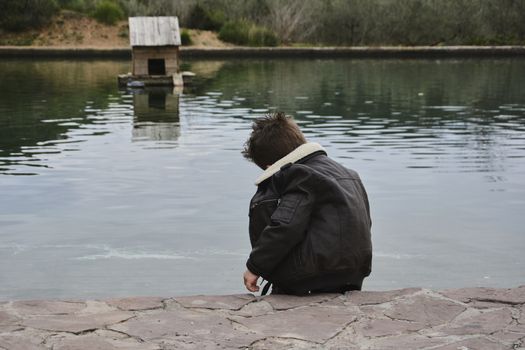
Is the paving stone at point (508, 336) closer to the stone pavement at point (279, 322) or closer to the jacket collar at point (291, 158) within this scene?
the stone pavement at point (279, 322)

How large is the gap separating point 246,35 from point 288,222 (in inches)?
1474

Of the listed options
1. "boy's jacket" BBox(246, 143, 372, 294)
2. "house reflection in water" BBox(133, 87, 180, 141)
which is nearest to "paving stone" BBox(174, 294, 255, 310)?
"boy's jacket" BBox(246, 143, 372, 294)

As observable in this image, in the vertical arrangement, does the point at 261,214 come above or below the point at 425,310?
above

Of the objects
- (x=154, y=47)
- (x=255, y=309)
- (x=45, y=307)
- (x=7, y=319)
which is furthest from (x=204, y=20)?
(x=7, y=319)

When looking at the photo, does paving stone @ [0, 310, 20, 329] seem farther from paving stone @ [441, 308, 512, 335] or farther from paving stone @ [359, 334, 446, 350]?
paving stone @ [441, 308, 512, 335]

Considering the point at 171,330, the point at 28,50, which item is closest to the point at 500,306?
the point at 171,330

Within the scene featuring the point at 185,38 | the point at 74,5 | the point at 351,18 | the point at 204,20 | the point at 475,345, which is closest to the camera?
the point at 475,345

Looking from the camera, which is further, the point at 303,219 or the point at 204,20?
the point at 204,20

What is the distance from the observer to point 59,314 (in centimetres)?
369

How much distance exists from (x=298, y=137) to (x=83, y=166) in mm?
7122

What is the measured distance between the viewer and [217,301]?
387 centimetres

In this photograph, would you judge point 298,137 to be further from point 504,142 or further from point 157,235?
point 504,142

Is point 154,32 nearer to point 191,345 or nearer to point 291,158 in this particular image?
point 291,158

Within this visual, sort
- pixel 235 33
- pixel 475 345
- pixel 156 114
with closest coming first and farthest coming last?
pixel 475 345
pixel 156 114
pixel 235 33
